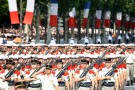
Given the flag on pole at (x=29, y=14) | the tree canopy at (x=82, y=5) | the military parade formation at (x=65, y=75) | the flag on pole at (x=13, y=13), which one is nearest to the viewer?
the military parade formation at (x=65, y=75)

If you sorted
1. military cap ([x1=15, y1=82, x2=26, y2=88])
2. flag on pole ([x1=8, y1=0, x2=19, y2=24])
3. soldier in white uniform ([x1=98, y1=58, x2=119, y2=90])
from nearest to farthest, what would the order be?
military cap ([x1=15, y1=82, x2=26, y2=88])
soldier in white uniform ([x1=98, y1=58, x2=119, y2=90])
flag on pole ([x1=8, y1=0, x2=19, y2=24])

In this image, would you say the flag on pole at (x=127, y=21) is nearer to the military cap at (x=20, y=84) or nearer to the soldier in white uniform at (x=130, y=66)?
the soldier in white uniform at (x=130, y=66)

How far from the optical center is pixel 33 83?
1769cm

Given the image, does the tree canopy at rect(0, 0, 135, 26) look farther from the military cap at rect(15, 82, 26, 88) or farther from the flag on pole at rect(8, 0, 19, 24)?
the military cap at rect(15, 82, 26, 88)

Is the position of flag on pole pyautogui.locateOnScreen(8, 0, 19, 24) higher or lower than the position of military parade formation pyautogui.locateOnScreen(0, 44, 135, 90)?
Answer: higher

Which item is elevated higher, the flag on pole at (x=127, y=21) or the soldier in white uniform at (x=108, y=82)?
the flag on pole at (x=127, y=21)

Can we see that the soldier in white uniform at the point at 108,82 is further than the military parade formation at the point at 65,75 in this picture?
Yes

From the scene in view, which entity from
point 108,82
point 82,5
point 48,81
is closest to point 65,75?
point 108,82

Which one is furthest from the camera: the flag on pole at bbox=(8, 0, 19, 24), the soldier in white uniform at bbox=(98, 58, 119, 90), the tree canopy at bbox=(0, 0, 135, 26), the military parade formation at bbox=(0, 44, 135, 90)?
the tree canopy at bbox=(0, 0, 135, 26)

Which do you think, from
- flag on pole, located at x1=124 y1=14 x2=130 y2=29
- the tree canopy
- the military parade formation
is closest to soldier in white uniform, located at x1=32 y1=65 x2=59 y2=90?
the military parade formation

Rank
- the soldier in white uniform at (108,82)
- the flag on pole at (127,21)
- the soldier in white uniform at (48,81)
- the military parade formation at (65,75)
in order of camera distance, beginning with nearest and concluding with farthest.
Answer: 1. the soldier in white uniform at (48,81)
2. the military parade formation at (65,75)
3. the soldier in white uniform at (108,82)
4. the flag on pole at (127,21)

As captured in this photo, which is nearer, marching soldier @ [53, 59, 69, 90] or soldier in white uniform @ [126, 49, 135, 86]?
marching soldier @ [53, 59, 69, 90]

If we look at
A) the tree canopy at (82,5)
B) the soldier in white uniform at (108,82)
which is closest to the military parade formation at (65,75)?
the soldier in white uniform at (108,82)

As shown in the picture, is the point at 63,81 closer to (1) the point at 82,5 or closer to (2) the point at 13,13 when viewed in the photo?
(2) the point at 13,13
